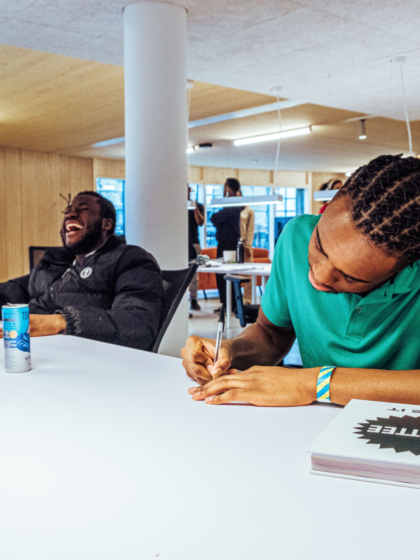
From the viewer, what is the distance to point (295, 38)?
417 centimetres

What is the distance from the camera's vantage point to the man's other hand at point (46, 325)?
189 cm

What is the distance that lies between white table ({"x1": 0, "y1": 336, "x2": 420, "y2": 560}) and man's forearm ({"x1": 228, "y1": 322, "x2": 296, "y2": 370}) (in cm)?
31

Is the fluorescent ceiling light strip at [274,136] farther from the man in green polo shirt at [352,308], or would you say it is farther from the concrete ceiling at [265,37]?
the man in green polo shirt at [352,308]

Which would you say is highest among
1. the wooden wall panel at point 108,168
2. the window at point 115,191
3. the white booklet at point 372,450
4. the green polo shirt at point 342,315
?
the wooden wall panel at point 108,168

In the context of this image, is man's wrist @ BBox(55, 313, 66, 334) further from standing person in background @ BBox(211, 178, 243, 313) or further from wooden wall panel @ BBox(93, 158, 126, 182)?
wooden wall panel @ BBox(93, 158, 126, 182)

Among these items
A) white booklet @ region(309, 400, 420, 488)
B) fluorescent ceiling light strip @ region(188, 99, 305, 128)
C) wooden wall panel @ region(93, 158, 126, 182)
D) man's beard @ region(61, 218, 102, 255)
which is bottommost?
white booklet @ region(309, 400, 420, 488)

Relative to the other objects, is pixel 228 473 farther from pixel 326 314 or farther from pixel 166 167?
pixel 166 167

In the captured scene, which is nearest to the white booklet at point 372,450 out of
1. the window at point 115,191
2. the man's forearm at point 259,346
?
the man's forearm at point 259,346

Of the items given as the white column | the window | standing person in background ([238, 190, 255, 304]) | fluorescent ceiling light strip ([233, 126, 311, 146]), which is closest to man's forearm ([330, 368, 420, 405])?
the white column

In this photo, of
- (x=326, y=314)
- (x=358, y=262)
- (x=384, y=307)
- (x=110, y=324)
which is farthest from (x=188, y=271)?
(x=358, y=262)

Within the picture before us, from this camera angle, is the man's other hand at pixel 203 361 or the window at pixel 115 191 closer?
the man's other hand at pixel 203 361

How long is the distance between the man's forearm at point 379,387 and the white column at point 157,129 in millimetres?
2473

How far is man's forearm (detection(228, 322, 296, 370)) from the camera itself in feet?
4.62

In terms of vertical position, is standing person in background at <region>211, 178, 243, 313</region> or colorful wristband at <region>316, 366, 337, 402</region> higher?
standing person in background at <region>211, 178, 243, 313</region>
